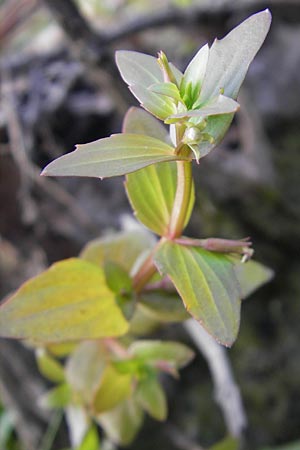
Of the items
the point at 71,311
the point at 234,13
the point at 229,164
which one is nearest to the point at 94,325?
the point at 71,311

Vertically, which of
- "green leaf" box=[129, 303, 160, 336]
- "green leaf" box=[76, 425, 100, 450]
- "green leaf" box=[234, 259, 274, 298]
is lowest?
"green leaf" box=[76, 425, 100, 450]

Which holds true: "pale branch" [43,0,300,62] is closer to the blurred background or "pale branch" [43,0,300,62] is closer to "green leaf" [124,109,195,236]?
the blurred background

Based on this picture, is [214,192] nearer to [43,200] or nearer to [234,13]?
[43,200]

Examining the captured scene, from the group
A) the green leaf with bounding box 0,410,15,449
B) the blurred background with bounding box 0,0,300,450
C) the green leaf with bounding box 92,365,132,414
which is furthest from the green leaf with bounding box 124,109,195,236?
the green leaf with bounding box 0,410,15,449

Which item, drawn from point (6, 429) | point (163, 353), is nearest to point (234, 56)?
point (163, 353)

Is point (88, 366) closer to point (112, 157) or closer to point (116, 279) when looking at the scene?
point (116, 279)

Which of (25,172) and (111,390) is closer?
(111,390)
